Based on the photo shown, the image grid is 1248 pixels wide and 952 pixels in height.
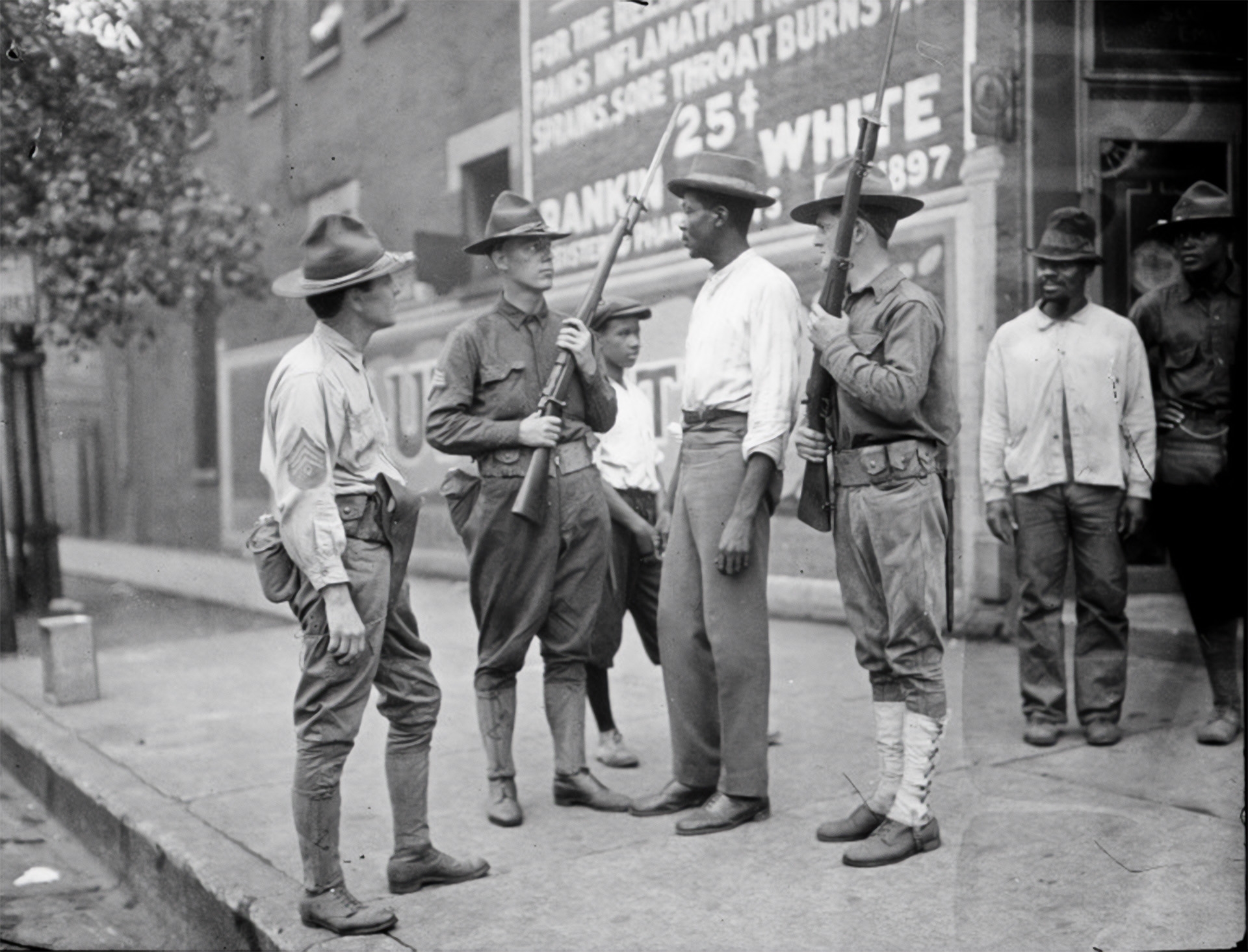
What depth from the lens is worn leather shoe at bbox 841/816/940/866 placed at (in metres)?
3.46

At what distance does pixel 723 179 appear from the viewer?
394 centimetres

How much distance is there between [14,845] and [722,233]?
348 centimetres

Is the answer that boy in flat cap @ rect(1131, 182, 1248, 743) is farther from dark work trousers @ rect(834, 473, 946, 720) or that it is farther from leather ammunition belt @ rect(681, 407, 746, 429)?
leather ammunition belt @ rect(681, 407, 746, 429)

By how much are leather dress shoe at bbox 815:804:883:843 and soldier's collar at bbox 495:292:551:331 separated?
6.12ft

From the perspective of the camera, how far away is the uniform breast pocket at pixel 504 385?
4.19m

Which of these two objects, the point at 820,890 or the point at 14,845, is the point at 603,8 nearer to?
the point at 820,890

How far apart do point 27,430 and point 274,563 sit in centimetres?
435

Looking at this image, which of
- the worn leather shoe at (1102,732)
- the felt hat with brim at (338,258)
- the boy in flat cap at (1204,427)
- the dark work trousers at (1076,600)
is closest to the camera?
the felt hat with brim at (338,258)

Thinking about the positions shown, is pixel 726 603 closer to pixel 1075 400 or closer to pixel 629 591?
pixel 629 591

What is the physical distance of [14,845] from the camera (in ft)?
15.9

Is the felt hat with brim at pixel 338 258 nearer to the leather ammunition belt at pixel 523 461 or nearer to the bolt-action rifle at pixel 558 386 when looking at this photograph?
the bolt-action rifle at pixel 558 386

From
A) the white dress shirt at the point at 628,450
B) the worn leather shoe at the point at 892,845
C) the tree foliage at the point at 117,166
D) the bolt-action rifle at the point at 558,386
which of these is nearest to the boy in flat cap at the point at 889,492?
the worn leather shoe at the point at 892,845

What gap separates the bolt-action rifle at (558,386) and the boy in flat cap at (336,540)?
63 centimetres

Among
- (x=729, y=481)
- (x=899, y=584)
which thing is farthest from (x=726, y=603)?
(x=899, y=584)
